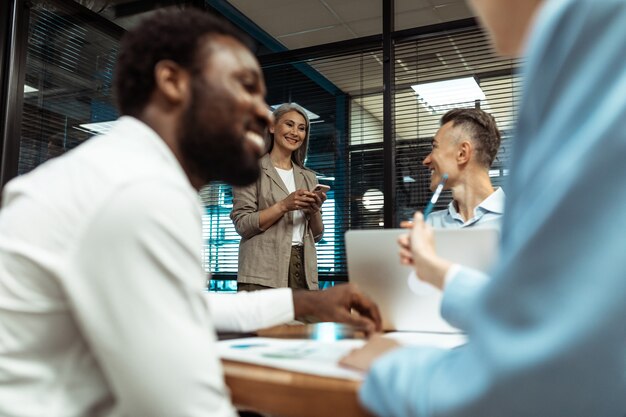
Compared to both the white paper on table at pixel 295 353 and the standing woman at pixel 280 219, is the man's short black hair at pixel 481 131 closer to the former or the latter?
the standing woman at pixel 280 219

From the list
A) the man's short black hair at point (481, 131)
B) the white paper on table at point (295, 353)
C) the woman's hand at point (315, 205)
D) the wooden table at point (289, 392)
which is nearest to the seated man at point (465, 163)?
the man's short black hair at point (481, 131)

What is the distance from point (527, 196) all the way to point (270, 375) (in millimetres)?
408

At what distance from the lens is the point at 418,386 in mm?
505

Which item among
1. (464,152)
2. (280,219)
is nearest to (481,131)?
(464,152)

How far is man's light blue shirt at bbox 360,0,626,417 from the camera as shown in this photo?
0.42 m

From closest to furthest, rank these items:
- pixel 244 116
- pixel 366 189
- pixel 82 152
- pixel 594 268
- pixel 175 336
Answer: pixel 594 268
pixel 175 336
pixel 82 152
pixel 244 116
pixel 366 189

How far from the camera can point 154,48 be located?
850mm

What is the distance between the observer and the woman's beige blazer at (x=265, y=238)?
250 cm

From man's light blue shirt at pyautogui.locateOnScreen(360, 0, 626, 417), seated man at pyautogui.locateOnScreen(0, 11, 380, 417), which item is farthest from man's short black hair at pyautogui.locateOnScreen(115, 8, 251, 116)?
man's light blue shirt at pyautogui.locateOnScreen(360, 0, 626, 417)

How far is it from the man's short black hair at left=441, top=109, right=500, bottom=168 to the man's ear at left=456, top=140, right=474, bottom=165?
0.09ft

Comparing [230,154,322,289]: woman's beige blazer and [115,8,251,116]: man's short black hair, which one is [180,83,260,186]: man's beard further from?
[230,154,322,289]: woman's beige blazer

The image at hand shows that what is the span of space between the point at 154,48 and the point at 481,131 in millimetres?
1632

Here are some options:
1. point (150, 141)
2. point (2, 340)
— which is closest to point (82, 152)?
point (150, 141)

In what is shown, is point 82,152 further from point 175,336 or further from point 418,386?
point 418,386
